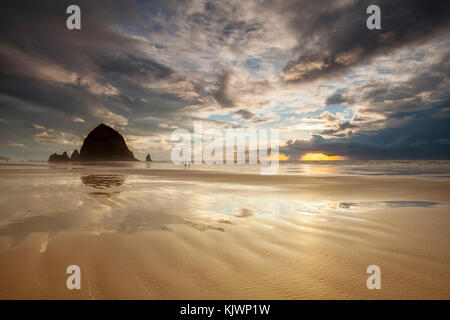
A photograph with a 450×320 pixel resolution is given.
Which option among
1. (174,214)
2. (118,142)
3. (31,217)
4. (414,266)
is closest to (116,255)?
(174,214)

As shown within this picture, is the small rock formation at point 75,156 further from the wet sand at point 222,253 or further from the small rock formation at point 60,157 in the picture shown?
the wet sand at point 222,253

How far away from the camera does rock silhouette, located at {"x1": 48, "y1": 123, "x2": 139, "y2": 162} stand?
154500mm

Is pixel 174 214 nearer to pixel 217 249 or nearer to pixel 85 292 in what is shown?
pixel 217 249

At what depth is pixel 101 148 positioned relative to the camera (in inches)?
6142

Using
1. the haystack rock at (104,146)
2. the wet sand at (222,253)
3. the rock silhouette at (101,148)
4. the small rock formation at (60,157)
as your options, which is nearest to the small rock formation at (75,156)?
the rock silhouette at (101,148)

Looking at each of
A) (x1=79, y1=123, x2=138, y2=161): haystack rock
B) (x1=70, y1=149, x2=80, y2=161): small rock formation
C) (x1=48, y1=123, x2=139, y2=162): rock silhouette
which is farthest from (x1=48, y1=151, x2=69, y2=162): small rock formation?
(x1=79, y1=123, x2=138, y2=161): haystack rock

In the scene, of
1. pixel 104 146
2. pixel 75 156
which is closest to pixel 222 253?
pixel 104 146

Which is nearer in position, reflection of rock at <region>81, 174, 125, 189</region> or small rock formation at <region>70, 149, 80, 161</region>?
reflection of rock at <region>81, 174, 125, 189</region>

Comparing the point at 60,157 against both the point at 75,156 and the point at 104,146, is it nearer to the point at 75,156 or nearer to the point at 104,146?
the point at 75,156

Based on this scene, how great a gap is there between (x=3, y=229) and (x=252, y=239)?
547cm

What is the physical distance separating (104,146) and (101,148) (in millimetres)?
2626

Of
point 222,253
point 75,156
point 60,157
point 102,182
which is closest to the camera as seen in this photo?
point 222,253

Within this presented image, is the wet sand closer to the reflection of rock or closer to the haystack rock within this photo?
the reflection of rock

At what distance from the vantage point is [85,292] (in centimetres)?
253
